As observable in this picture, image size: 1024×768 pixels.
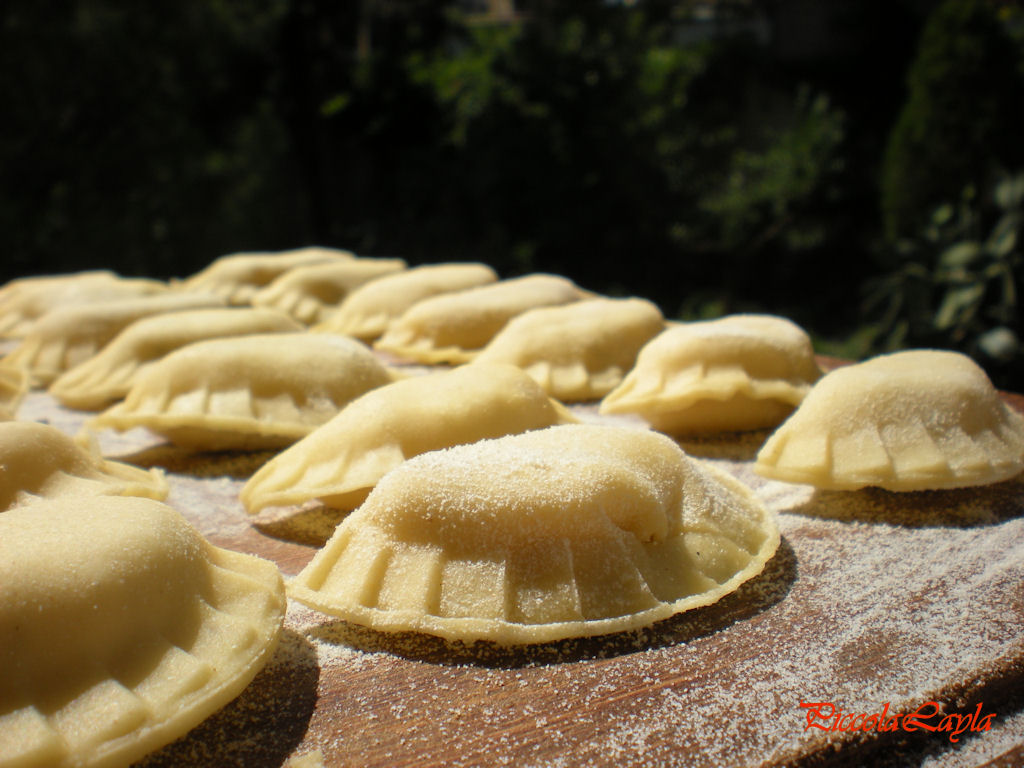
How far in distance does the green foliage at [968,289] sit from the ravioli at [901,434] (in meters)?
2.77

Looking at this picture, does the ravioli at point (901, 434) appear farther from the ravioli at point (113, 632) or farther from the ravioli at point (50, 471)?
the ravioli at point (50, 471)

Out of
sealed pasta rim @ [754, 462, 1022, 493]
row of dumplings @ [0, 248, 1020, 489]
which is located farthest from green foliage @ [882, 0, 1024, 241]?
sealed pasta rim @ [754, 462, 1022, 493]

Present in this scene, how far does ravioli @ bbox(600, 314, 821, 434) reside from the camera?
1.51 metres

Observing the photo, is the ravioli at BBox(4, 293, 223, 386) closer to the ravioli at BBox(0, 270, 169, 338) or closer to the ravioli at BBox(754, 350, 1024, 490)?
the ravioli at BBox(0, 270, 169, 338)

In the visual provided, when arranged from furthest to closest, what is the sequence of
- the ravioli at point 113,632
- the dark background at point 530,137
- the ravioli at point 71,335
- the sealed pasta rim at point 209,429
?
the dark background at point 530,137
the ravioli at point 71,335
the sealed pasta rim at point 209,429
the ravioli at point 113,632

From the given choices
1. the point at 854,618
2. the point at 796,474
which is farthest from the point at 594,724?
the point at 796,474

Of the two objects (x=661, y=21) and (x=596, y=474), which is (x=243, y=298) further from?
(x=661, y=21)

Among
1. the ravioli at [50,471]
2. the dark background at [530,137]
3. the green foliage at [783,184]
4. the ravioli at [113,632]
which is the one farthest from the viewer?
the green foliage at [783,184]

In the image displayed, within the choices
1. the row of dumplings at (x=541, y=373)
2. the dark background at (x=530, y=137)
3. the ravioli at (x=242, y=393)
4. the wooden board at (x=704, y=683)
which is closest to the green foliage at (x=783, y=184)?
the dark background at (x=530, y=137)

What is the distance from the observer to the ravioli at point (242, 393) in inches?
57.9

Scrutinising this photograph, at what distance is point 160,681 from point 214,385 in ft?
2.89

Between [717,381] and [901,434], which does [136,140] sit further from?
[901,434]

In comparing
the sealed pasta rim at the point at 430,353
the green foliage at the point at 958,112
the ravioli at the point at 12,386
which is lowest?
the ravioli at the point at 12,386

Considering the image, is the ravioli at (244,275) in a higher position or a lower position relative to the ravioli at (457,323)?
lower
